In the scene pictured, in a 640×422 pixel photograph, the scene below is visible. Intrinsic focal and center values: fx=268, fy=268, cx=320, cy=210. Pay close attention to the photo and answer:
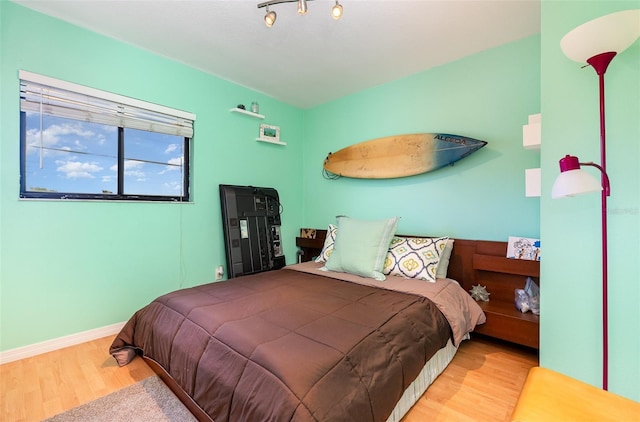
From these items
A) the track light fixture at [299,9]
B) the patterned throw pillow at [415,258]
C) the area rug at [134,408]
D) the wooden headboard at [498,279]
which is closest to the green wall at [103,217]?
the area rug at [134,408]

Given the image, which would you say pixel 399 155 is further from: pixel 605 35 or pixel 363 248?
pixel 605 35

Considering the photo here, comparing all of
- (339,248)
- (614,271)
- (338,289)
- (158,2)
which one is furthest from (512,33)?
(158,2)

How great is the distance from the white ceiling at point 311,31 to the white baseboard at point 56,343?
2.46m

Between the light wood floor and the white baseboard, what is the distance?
45 millimetres

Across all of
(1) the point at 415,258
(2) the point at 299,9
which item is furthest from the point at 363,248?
(2) the point at 299,9

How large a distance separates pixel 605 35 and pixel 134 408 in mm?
2902

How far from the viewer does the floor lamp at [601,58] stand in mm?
1130

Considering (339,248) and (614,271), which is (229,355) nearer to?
(339,248)

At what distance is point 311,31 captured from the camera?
2158 mm

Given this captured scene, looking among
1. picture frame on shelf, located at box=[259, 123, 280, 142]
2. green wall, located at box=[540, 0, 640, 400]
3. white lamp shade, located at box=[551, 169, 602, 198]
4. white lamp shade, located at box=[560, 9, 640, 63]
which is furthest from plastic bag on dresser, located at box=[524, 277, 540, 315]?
picture frame on shelf, located at box=[259, 123, 280, 142]

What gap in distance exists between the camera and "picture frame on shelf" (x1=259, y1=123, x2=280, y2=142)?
11.0ft

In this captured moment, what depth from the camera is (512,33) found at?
2.17 m

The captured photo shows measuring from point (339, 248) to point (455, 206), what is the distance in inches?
46.9

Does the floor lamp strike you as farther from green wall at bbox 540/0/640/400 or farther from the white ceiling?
the white ceiling
